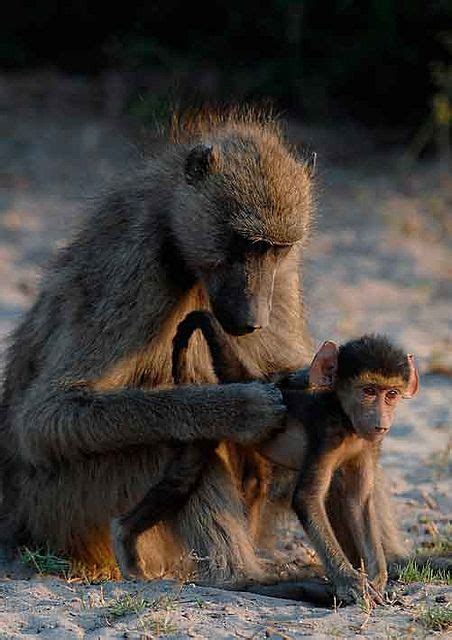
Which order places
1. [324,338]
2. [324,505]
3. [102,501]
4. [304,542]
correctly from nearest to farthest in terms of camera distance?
1. [324,505]
2. [102,501]
3. [304,542]
4. [324,338]

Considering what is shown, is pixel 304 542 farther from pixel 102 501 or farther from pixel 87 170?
pixel 87 170

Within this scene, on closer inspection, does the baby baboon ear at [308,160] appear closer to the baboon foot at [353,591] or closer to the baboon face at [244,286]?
the baboon face at [244,286]

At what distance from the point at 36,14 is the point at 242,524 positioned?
8.53 meters

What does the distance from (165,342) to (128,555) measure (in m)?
0.72

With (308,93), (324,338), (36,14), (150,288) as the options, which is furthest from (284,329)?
(36,14)

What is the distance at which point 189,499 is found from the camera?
4.50 m

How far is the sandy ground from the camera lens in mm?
3854

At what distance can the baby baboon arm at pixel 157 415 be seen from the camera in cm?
443

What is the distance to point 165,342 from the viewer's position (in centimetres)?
461

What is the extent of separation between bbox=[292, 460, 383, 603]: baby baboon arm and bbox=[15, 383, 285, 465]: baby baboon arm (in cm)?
30

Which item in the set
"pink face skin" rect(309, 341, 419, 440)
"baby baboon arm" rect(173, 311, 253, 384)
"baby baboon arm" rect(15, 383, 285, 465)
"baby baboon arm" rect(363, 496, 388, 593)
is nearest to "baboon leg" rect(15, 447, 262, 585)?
"baby baboon arm" rect(15, 383, 285, 465)

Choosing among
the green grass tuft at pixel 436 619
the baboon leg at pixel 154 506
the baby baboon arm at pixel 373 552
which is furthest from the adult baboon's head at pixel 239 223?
the green grass tuft at pixel 436 619

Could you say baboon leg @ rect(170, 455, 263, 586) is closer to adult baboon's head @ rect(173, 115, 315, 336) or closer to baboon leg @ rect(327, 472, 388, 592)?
baboon leg @ rect(327, 472, 388, 592)

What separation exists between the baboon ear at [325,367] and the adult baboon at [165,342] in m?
0.26
